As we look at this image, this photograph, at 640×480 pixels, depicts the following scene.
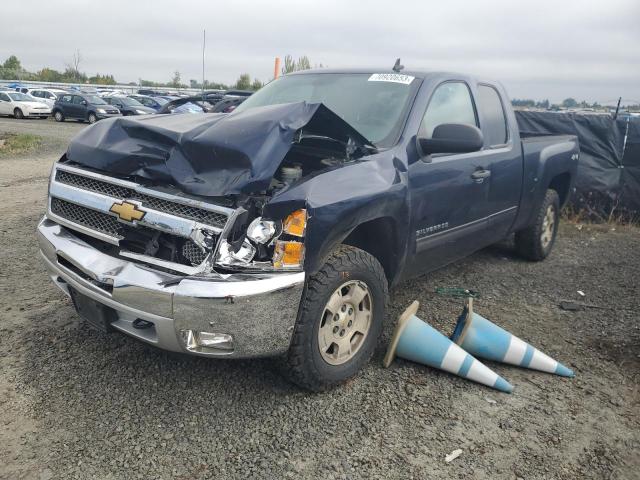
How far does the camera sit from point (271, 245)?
2.62 metres

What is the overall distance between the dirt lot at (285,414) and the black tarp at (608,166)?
4932 millimetres

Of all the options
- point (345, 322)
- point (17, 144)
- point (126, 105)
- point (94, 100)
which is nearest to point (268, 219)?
point (345, 322)

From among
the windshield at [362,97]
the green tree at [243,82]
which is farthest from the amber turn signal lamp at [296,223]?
the green tree at [243,82]

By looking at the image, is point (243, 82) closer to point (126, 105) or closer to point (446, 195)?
point (126, 105)

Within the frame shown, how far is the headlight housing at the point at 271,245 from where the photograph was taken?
8.42 ft

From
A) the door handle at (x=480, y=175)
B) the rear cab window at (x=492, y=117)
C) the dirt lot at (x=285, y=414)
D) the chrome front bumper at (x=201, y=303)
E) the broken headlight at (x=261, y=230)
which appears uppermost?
the rear cab window at (x=492, y=117)

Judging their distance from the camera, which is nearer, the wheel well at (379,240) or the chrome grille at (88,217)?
the chrome grille at (88,217)

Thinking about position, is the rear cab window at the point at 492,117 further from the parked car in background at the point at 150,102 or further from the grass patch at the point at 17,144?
the parked car in background at the point at 150,102

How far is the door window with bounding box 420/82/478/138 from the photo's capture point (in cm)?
377

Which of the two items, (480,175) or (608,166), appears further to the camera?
(608,166)

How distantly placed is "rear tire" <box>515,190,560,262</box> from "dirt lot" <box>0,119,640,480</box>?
1.68 meters

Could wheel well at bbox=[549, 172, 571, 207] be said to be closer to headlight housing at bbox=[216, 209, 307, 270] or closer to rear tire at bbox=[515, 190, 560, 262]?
rear tire at bbox=[515, 190, 560, 262]

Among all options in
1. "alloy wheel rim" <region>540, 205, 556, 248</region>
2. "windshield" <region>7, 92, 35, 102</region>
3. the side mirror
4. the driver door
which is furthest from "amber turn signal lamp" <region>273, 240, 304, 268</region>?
"windshield" <region>7, 92, 35, 102</region>

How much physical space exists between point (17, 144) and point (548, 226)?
13536mm
